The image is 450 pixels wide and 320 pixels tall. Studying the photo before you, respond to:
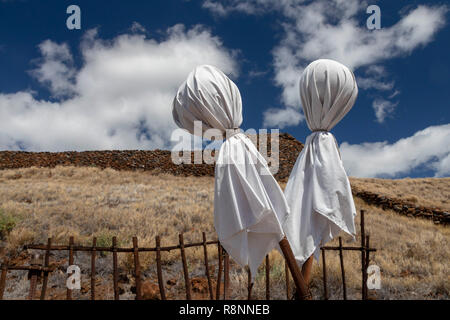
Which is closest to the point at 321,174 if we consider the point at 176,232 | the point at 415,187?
the point at 176,232

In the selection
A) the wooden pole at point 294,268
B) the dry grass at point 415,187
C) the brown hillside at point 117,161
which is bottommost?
the wooden pole at point 294,268

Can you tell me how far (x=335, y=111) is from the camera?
9.18ft

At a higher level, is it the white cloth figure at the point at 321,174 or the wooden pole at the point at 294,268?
the white cloth figure at the point at 321,174

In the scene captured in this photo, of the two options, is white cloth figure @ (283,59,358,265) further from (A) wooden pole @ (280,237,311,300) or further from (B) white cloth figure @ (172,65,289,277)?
(B) white cloth figure @ (172,65,289,277)

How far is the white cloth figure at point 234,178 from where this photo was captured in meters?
2.04

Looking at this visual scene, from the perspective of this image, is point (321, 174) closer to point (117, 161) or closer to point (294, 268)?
point (294, 268)

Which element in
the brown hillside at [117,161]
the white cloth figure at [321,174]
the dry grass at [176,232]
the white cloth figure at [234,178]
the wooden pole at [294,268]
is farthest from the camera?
the brown hillside at [117,161]

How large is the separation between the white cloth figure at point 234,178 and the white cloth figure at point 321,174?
54 cm

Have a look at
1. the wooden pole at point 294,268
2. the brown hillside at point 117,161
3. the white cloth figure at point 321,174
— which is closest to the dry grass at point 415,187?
the brown hillside at point 117,161

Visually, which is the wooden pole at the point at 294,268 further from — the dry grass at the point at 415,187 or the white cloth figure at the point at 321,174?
the dry grass at the point at 415,187

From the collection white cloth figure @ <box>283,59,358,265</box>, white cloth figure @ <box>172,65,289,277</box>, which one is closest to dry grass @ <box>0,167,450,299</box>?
white cloth figure @ <box>283,59,358,265</box>

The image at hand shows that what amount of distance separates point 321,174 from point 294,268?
85 centimetres

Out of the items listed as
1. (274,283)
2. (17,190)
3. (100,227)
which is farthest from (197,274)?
(17,190)
